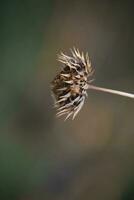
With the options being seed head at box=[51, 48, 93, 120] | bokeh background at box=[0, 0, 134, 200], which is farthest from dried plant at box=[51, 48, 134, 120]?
bokeh background at box=[0, 0, 134, 200]

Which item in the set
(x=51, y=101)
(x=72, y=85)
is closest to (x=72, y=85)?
(x=72, y=85)

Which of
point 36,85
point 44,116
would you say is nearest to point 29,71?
point 36,85

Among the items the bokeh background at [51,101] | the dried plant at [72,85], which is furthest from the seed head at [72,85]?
the bokeh background at [51,101]

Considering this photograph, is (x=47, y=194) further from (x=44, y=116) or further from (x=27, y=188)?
(x=44, y=116)

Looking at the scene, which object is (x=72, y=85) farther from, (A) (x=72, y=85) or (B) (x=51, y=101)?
(B) (x=51, y=101)

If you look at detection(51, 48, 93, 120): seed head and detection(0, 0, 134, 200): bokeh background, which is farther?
detection(0, 0, 134, 200): bokeh background

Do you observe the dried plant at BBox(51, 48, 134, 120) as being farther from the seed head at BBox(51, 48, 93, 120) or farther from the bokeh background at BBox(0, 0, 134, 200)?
the bokeh background at BBox(0, 0, 134, 200)
